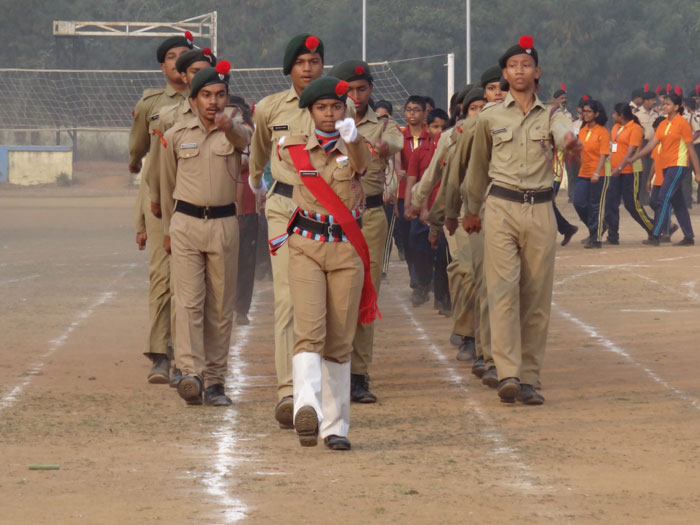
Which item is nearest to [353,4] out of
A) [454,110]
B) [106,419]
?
[454,110]

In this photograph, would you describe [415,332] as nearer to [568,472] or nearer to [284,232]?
[284,232]

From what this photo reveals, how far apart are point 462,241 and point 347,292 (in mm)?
3326

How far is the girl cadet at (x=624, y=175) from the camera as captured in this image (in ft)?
64.8

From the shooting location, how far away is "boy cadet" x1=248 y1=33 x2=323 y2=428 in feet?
23.9

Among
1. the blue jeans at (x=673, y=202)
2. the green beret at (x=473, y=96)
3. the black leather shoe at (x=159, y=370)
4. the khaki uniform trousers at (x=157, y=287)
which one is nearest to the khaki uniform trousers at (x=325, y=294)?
the khaki uniform trousers at (x=157, y=287)

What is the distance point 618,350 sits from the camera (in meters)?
10.3

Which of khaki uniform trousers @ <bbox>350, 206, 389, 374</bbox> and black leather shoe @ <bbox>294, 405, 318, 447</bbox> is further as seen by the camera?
khaki uniform trousers @ <bbox>350, 206, 389, 374</bbox>

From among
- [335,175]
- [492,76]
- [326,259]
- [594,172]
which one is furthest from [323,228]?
[594,172]

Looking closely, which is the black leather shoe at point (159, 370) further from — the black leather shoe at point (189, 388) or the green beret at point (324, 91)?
the green beret at point (324, 91)

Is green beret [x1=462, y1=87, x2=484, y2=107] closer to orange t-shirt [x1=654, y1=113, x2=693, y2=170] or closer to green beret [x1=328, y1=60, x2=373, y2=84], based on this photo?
green beret [x1=328, y1=60, x2=373, y2=84]

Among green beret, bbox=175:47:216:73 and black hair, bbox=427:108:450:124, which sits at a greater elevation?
green beret, bbox=175:47:216:73

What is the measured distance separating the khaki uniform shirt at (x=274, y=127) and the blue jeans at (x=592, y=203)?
38.7ft

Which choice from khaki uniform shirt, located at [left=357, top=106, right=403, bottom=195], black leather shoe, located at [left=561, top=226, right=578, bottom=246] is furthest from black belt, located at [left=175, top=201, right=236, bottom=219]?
black leather shoe, located at [left=561, top=226, right=578, bottom=246]

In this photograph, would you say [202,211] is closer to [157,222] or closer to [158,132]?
[158,132]
